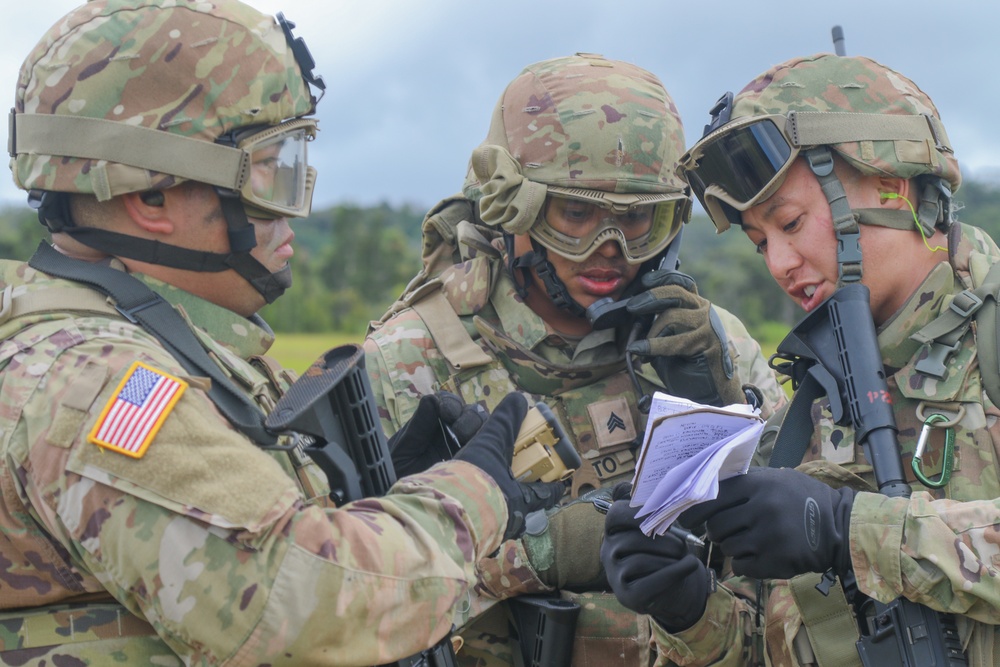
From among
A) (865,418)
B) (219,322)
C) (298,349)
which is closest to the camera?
(219,322)

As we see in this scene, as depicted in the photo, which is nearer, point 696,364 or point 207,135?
point 207,135

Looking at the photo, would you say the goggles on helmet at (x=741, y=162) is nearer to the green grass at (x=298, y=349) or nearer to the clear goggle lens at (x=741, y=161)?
the clear goggle lens at (x=741, y=161)

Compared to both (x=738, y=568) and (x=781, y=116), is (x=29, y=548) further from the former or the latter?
(x=781, y=116)

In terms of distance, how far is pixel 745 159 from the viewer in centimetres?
379

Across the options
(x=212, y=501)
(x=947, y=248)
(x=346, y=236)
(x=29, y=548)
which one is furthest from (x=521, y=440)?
(x=346, y=236)

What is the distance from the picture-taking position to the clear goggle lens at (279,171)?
10.5 ft

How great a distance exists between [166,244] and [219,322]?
30 cm

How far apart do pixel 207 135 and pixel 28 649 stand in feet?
4.80

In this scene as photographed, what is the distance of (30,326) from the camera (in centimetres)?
277

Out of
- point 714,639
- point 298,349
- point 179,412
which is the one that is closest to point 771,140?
point 714,639

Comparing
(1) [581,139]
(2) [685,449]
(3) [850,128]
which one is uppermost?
(1) [581,139]

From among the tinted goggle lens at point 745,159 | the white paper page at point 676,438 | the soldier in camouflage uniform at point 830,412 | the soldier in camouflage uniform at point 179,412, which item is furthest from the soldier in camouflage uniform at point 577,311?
the white paper page at point 676,438

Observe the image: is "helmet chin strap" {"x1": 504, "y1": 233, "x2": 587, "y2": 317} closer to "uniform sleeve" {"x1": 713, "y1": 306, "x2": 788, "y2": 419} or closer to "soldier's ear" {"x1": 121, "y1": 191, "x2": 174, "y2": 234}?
"uniform sleeve" {"x1": 713, "y1": 306, "x2": 788, "y2": 419}

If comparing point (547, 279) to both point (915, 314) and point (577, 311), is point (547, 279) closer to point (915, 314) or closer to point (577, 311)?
point (577, 311)
